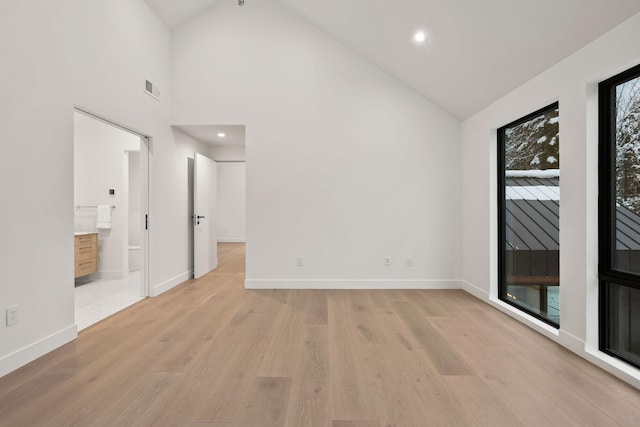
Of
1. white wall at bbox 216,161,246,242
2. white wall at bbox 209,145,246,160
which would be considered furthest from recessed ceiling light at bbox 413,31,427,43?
white wall at bbox 216,161,246,242

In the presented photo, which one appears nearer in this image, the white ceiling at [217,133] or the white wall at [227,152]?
the white ceiling at [217,133]

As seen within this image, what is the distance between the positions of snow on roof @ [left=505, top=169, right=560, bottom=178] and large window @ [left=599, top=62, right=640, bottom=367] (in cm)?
48

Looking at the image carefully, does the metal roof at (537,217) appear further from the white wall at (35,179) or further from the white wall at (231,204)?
the white wall at (231,204)

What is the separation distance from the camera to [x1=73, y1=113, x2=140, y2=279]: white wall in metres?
4.91

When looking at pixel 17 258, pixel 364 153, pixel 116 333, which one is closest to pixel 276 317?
pixel 116 333

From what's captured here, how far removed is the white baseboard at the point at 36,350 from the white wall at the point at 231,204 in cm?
784

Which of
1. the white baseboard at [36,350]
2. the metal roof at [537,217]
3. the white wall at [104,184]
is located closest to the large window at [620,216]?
the metal roof at [537,217]

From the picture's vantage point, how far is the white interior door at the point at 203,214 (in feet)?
16.0

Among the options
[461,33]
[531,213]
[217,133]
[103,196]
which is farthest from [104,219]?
[531,213]

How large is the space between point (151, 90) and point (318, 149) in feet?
7.32

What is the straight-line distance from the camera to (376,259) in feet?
14.4

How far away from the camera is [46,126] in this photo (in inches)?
94.5

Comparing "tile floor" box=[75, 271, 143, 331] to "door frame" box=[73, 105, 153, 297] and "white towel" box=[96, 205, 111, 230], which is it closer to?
"door frame" box=[73, 105, 153, 297]

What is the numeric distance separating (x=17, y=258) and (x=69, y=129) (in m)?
1.12
